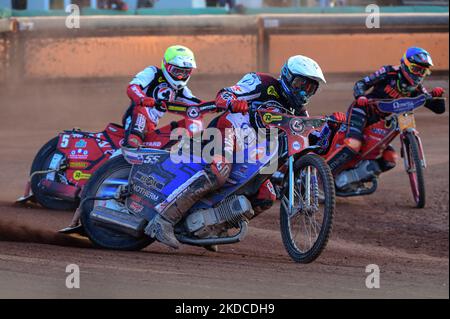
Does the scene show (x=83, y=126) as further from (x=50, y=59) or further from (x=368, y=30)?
(x=368, y=30)

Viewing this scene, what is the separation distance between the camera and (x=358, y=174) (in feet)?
37.1

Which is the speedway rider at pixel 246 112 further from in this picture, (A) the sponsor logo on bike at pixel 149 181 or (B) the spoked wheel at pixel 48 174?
(B) the spoked wheel at pixel 48 174

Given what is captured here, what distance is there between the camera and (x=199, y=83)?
18.0m

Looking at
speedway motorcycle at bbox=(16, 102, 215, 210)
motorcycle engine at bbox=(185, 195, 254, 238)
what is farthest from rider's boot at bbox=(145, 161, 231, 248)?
speedway motorcycle at bbox=(16, 102, 215, 210)

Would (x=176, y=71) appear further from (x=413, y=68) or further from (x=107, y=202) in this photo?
(x=413, y=68)

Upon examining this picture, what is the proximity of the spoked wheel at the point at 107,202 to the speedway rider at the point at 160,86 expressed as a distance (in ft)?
5.08

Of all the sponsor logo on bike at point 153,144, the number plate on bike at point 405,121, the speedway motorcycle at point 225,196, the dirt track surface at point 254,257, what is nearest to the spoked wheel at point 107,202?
the speedway motorcycle at point 225,196

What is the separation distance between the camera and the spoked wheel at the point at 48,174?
996 centimetres

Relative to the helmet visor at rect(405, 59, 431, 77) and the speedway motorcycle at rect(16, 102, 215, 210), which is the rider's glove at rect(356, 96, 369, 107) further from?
the speedway motorcycle at rect(16, 102, 215, 210)

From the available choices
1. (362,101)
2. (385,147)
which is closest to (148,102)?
(362,101)

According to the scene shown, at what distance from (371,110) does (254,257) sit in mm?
4016

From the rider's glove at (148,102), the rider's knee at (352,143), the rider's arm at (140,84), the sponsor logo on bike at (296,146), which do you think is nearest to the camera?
the sponsor logo on bike at (296,146)

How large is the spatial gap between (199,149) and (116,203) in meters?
0.85
